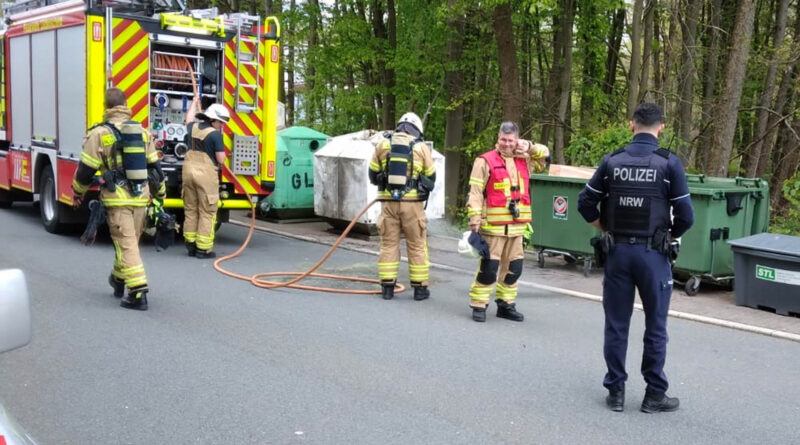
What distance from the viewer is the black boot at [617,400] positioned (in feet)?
16.1

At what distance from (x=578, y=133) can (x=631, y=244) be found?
12.0 metres

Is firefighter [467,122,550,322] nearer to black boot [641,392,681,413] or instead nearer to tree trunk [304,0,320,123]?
black boot [641,392,681,413]

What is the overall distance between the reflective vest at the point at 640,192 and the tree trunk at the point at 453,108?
12.3 m

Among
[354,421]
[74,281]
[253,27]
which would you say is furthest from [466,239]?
[253,27]

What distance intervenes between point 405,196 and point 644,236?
11.3ft

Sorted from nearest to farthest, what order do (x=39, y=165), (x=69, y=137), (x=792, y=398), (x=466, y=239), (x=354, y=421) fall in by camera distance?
(x=354, y=421) → (x=792, y=398) → (x=466, y=239) → (x=69, y=137) → (x=39, y=165)

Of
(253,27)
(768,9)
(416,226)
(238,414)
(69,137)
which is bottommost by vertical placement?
(238,414)

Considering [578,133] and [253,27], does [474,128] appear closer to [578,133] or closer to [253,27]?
[578,133]

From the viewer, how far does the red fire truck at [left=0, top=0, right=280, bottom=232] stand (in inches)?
398

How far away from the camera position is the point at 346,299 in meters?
7.94

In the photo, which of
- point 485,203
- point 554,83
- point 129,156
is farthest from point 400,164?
point 554,83

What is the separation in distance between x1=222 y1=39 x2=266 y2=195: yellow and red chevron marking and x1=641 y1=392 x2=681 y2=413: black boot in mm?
7175

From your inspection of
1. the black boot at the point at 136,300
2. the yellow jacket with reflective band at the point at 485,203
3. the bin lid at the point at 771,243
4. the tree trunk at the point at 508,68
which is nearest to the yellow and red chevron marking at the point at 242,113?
the black boot at the point at 136,300

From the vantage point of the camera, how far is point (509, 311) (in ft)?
23.6
